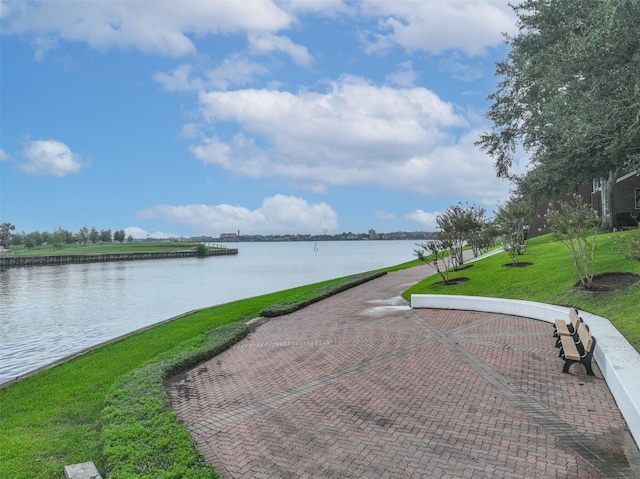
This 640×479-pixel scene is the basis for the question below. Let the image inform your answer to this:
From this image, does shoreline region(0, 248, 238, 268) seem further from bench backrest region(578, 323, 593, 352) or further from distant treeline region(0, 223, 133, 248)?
bench backrest region(578, 323, 593, 352)

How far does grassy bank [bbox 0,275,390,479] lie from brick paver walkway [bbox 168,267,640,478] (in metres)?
0.49

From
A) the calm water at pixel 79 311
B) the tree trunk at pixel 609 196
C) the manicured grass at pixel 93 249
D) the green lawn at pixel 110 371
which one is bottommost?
the calm water at pixel 79 311

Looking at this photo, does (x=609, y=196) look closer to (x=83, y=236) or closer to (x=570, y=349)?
(x=570, y=349)

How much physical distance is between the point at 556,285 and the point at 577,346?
748 centimetres

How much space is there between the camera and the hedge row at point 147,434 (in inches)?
194

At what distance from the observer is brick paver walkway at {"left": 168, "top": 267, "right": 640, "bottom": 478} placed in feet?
16.6

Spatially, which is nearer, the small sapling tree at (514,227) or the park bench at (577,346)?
the park bench at (577,346)

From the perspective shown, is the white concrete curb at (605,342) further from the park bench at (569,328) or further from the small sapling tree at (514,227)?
the small sapling tree at (514,227)

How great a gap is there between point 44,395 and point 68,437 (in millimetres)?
A: 2975

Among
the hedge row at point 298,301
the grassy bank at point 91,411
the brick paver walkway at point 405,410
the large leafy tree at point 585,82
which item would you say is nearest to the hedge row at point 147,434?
the grassy bank at point 91,411

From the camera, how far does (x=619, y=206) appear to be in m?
38.0

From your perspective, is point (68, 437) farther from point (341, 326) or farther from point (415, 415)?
point (341, 326)

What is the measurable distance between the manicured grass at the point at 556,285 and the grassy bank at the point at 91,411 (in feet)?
29.5

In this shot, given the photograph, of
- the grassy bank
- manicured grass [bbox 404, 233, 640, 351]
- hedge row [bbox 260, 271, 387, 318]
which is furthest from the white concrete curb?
the grassy bank
